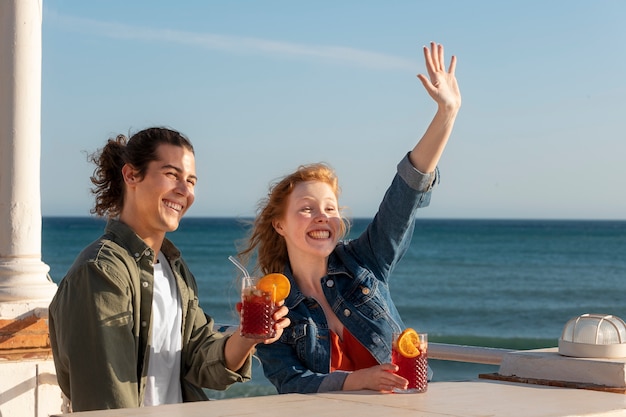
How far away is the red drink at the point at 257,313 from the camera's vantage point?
2635 millimetres

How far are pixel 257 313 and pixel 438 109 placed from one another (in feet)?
2.73

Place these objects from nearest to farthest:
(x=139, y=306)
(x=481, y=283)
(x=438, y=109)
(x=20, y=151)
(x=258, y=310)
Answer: (x=258, y=310), (x=139, y=306), (x=438, y=109), (x=20, y=151), (x=481, y=283)

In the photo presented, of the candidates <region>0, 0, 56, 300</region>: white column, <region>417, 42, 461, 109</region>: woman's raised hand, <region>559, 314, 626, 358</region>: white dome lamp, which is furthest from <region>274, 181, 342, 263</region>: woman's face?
<region>0, 0, 56, 300</region>: white column

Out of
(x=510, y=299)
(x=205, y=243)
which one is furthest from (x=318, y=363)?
(x=205, y=243)

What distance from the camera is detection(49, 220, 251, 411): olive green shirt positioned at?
267 centimetres

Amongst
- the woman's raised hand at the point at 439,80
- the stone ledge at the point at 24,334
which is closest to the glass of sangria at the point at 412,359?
the woman's raised hand at the point at 439,80

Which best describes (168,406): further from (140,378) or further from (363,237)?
(363,237)

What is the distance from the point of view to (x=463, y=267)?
125 ft

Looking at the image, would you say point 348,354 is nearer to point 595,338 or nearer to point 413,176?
point 413,176

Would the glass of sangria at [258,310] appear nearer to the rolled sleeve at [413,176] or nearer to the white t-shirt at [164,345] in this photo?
the white t-shirt at [164,345]

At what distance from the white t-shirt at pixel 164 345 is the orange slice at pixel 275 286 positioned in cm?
35

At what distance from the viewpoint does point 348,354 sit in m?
3.14

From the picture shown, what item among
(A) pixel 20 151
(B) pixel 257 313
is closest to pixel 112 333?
(B) pixel 257 313

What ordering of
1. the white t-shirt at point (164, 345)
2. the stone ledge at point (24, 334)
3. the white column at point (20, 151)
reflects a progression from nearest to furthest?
the white t-shirt at point (164, 345), the stone ledge at point (24, 334), the white column at point (20, 151)
